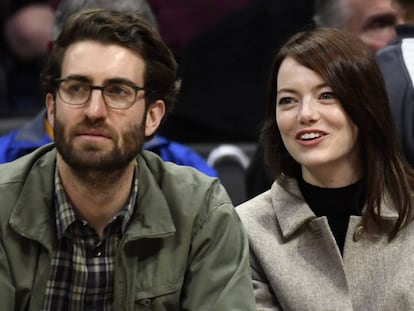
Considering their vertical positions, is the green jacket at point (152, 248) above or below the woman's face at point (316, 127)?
below

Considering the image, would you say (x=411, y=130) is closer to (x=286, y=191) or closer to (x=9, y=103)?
(x=286, y=191)

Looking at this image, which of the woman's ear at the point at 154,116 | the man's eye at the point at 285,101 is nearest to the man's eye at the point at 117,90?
the woman's ear at the point at 154,116

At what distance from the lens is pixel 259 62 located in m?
4.89

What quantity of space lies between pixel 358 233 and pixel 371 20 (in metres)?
1.24

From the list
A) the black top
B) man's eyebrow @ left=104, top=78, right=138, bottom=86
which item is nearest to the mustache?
man's eyebrow @ left=104, top=78, right=138, bottom=86

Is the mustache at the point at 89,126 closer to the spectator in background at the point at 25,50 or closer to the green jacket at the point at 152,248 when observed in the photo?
the green jacket at the point at 152,248

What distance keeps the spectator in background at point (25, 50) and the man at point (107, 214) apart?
203cm

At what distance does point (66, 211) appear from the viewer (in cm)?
298

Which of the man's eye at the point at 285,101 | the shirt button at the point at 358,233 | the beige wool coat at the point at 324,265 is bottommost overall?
the beige wool coat at the point at 324,265

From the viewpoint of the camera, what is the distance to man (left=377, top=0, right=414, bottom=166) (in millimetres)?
3381

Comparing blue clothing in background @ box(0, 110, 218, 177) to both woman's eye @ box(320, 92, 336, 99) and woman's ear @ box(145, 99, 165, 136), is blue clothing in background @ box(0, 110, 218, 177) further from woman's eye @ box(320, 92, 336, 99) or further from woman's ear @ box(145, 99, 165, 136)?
woman's eye @ box(320, 92, 336, 99)

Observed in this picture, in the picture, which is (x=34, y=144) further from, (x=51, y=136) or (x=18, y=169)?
(x=18, y=169)

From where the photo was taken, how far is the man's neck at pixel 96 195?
3.01 m

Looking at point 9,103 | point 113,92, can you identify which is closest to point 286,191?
point 113,92
